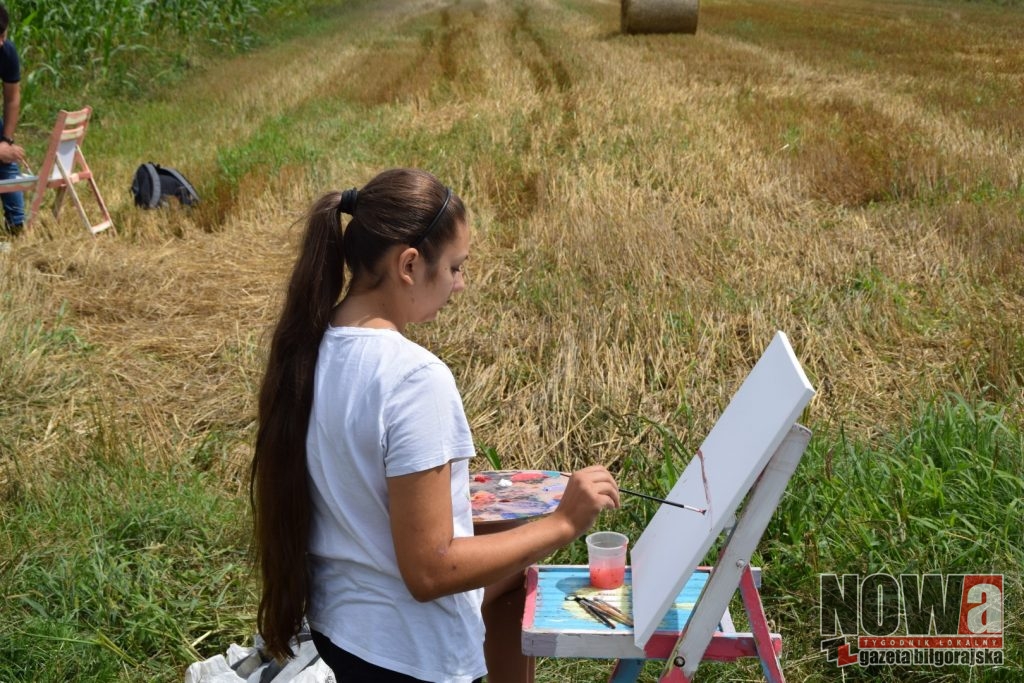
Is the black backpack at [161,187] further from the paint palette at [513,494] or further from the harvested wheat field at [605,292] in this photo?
the paint palette at [513,494]

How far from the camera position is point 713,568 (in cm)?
197

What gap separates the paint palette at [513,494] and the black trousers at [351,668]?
0.46m

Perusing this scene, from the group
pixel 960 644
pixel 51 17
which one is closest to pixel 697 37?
pixel 51 17

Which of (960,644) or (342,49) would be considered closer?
(960,644)

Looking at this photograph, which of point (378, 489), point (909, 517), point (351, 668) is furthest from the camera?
point (909, 517)

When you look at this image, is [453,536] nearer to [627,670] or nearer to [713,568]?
[713,568]

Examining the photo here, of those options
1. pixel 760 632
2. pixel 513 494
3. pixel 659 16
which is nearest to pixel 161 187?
pixel 513 494

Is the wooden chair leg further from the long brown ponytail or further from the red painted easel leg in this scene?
the long brown ponytail

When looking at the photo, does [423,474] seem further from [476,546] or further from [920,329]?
[920,329]

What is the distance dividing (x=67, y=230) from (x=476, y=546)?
20.3 ft

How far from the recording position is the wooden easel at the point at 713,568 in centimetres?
179

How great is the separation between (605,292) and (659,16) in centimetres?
1564

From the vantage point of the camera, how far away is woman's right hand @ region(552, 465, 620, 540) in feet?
6.29

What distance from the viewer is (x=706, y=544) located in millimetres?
1778
